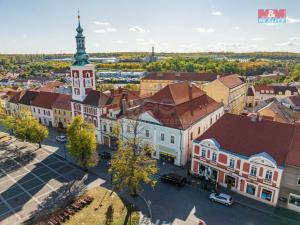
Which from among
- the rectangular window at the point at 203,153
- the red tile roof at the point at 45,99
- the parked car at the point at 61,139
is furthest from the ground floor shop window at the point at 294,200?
the red tile roof at the point at 45,99

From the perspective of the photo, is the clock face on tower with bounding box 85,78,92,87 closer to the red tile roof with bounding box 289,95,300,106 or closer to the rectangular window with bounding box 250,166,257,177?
the rectangular window with bounding box 250,166,257,177

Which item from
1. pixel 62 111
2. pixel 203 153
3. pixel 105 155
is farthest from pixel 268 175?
pixel 62 111

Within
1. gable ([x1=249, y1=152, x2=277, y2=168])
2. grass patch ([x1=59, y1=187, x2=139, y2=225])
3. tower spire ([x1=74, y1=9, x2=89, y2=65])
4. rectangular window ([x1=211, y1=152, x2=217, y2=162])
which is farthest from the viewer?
tower spire ([x1=74, y1=9, x2=89, y2=65])

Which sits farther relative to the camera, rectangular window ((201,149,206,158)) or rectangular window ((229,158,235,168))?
rectangular window ((201,149,206,158))

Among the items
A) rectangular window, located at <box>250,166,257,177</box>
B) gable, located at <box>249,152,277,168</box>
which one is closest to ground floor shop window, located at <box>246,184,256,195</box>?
rectangular window, located at <box>250,166,257,177</box>

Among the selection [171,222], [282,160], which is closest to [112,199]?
[171,222]

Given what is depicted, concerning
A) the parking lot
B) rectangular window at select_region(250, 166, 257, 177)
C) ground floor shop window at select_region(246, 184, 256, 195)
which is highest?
rectangular window at select_region(250, 166, 257, 177)

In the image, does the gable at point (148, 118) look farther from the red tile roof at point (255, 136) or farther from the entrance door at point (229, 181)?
the entrance door at point (229, 181)

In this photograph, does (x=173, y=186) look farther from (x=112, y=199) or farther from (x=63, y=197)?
(x=63, y=197)
